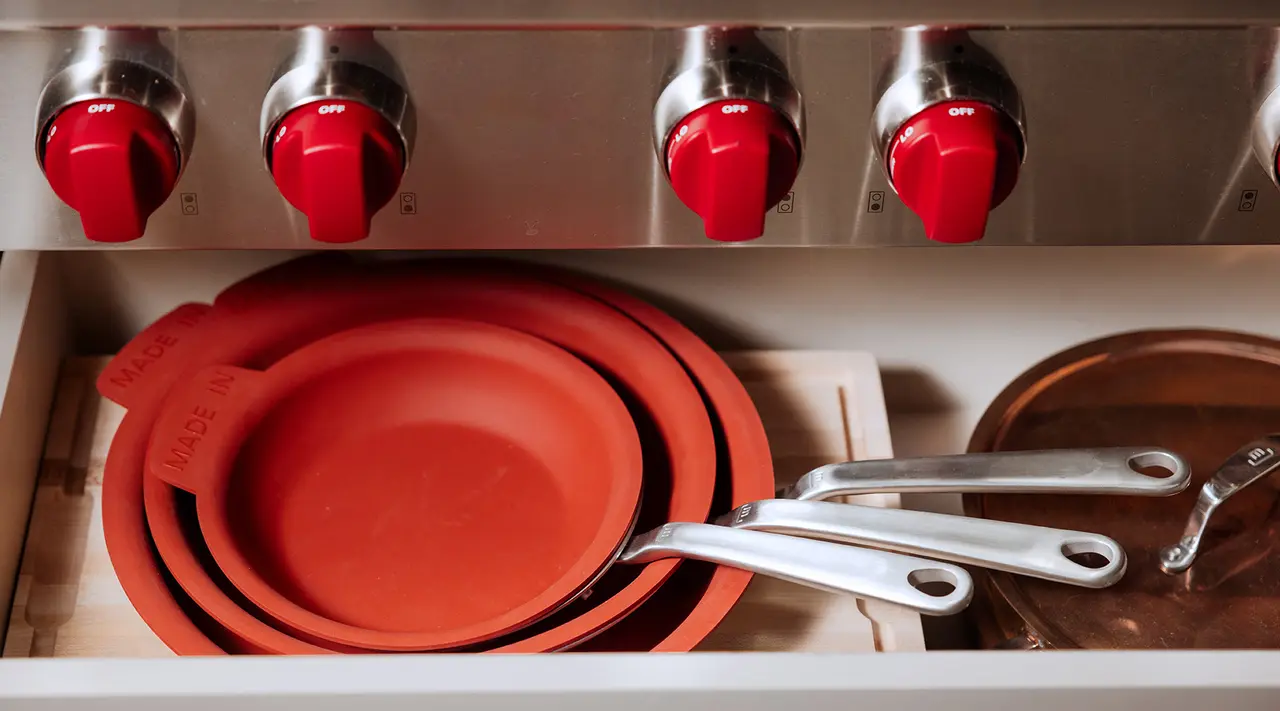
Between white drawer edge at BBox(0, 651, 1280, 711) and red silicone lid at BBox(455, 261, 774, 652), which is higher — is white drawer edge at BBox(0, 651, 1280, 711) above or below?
below

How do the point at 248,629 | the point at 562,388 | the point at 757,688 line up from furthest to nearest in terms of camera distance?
the point at 562,388 → the point at 248,629 → the point at 757,688

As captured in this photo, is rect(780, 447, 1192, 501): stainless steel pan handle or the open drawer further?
rect(780, 447, 1192, 501): stainless steel pan handle

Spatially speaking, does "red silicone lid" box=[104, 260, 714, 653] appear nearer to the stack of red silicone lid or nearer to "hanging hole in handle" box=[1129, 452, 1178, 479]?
the stack of red silicone lid

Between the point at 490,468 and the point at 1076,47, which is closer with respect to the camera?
the point at 1076,47

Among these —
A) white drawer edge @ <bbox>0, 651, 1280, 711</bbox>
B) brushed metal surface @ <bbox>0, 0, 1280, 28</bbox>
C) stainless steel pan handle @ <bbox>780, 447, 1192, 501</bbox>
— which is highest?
brushed metal surface @ <bbox>0, 0, 1280, 28</bbox>

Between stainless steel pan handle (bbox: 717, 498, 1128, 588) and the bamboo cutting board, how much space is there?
48mm

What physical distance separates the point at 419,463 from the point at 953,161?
308 millimetres

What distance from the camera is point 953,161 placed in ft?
1.27

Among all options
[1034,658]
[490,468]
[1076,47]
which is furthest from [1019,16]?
[490,468]

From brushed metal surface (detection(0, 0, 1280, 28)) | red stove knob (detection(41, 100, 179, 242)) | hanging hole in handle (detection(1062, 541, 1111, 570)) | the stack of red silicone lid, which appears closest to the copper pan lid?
hanging hole in handle (detection(1062, 541, 1111, 570))

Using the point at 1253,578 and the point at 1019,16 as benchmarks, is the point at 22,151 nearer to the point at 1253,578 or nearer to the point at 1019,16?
the point at 1019,16

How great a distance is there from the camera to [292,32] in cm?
39

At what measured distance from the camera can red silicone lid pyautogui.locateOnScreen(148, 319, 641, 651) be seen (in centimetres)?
50

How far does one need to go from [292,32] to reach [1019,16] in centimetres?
26
